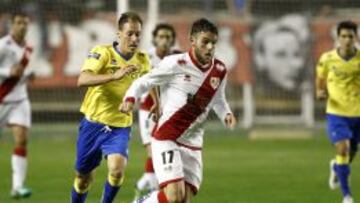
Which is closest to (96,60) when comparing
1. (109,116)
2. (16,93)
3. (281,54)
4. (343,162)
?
(109,116)

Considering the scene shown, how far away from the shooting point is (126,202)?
13.4 m

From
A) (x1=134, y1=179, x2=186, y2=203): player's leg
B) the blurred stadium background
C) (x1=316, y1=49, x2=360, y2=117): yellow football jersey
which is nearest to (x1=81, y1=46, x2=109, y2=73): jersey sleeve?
(x1=134, y1=179, x2=186, y2=203): player's leg

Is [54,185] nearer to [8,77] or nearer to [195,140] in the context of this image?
[8,77]

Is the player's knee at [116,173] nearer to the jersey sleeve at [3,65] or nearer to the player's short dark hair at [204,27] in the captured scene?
the player's short dark hair at [204,27]

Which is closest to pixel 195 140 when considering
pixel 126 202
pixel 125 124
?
pixel 125 124

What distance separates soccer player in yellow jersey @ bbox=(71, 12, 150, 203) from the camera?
1093cm

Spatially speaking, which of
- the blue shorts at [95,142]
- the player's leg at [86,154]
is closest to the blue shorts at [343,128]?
the blue shorts at [95,142]

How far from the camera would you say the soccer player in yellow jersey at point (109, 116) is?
10930 millimetres

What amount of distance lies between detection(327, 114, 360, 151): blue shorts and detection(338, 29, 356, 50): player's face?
2.96 feet

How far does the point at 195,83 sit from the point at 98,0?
15469mm

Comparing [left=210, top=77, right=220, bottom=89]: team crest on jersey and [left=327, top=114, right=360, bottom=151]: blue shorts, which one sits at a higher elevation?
[left=210, top=77, right=220, bottom=89]: team crest on jersey

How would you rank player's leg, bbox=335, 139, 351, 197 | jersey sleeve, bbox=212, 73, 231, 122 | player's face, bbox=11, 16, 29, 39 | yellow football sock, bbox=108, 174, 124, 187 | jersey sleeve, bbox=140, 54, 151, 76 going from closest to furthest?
jersey sleeve, bbox=212, 73, 231, 122 < yellow football sock, bbox=108, 174, 124, 187 < jersey sleeve, bbox=140, 54, 151, 76 < player's leg, bbox=335, 139, 351, 197 < player's face, bbox=11, 16, 29, 39

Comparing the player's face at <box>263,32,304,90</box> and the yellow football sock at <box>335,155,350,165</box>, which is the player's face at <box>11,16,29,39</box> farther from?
the player's face at <box>263,32,304,90</box>

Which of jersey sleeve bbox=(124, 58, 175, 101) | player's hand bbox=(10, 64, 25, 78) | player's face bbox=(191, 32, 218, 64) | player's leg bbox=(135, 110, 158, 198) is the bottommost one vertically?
player's leg bbox=(135, 110, 158, 198)
